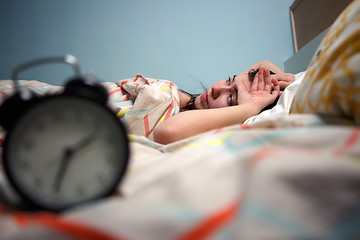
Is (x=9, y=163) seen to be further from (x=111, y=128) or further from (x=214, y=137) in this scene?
(x=214, y=137)

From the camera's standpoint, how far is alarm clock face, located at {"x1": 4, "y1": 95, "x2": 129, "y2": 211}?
22 cm

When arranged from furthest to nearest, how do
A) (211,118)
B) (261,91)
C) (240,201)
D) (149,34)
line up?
1. (149,34)
2. (261,91)
3. (211,118)
4. (240,201)

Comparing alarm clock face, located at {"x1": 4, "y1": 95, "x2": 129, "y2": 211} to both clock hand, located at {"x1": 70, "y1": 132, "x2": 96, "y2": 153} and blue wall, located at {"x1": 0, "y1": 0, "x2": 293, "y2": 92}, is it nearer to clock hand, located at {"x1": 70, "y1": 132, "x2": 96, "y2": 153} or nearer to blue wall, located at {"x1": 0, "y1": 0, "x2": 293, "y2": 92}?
clock hand, located at {"x1": 70, "y1": 132, "x2": 96, "y2": 153}

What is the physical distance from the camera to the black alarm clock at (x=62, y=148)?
0.71 ft

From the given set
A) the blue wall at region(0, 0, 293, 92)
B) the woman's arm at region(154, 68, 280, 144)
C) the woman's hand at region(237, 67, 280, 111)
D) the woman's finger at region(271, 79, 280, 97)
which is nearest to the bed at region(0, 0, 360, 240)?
the woman's arm at region(154, 68, 280, 144)

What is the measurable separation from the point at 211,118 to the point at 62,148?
22.9 inches

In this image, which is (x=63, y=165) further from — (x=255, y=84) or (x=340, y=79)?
(x=255, y=84)

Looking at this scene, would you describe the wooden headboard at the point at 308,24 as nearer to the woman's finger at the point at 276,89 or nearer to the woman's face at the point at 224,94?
the woman's finger at the point at 276,89

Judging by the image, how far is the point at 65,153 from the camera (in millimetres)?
225

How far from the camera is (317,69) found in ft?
1.26

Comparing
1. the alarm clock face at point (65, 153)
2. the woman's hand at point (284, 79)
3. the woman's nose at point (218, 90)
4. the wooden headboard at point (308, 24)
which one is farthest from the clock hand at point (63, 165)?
the wooden headboard at point (308, 24)

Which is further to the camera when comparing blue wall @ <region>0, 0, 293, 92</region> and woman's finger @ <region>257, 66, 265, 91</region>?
blue wall @ <region>0, 0, 293, 92</region>

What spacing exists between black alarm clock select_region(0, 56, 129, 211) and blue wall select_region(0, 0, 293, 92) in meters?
1.73

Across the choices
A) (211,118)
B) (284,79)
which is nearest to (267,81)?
(284,79)
